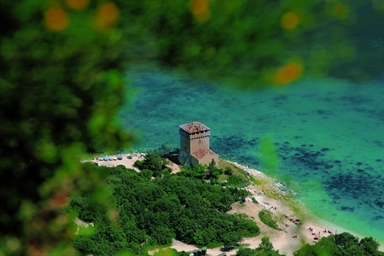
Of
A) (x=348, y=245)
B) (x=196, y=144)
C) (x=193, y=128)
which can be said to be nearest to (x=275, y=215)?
(x=348, y=245)

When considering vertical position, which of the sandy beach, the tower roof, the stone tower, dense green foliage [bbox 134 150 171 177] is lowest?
the sandy beach

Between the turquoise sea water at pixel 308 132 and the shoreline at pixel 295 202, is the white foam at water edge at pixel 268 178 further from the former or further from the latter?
the turquoise sea water at pixel 308 132

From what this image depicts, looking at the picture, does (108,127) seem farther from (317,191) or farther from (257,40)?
(317,191)

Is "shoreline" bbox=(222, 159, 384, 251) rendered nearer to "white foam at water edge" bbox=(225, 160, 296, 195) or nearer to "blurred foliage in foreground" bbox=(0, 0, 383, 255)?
"white foam at water edge" bbox=(225, 160, 296, 195)

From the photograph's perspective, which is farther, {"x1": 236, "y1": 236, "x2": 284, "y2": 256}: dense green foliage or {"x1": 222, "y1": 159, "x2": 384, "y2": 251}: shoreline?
{"x1": 222, "y1": 159, "x2": 384, "y2": 251}: shoreline

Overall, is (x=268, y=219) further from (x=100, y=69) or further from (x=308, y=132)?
(x=100, y=69)

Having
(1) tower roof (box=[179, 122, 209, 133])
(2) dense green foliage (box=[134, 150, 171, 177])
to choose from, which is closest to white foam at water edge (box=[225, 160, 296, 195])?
(1) tower roof (box=[179, 122, 209, 133])
